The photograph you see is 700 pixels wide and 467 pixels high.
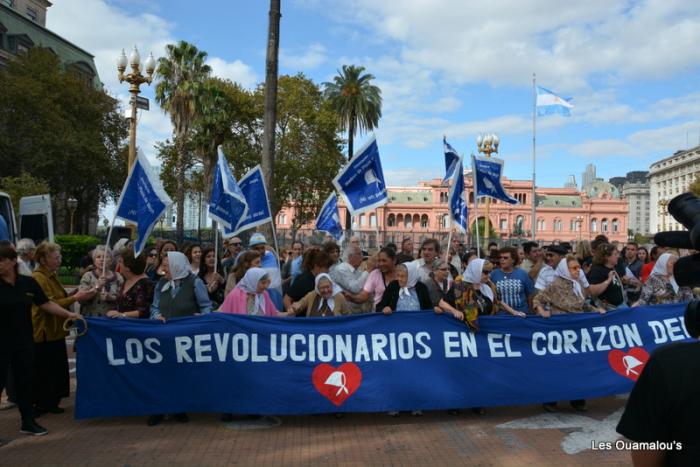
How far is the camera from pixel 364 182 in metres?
8.88

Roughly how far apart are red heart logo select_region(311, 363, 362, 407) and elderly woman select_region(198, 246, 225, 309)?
267 cm

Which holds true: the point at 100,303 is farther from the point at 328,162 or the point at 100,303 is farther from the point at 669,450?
the point at 328,162

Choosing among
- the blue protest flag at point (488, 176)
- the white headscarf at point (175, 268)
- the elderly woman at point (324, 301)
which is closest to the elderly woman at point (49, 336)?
the white headscarf at point (175, 268)

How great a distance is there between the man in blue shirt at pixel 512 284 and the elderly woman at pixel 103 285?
188 inches

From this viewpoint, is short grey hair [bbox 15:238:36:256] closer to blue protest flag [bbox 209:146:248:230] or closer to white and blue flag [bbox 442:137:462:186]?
blue protest flag [bbox 209:146:248:230]

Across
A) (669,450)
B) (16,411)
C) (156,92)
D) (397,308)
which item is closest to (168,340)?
(16,411)

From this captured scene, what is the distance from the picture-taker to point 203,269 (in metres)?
8.30

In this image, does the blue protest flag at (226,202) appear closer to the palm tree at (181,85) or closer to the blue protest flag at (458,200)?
the blue protest flag at (458,200)

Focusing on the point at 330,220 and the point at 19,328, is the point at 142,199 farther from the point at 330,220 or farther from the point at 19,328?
the point at 330,220

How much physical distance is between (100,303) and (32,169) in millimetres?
33322

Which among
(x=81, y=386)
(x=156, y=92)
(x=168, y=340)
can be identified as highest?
(x=156, y=92)

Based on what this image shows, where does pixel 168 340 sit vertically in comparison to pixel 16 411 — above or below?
above

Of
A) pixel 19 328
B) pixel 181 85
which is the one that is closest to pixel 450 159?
pixel 19 328

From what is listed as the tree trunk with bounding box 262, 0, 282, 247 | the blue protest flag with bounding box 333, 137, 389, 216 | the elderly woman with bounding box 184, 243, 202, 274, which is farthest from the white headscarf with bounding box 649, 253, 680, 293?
the tree trunk with bounding box 262, 0, 282, 247
